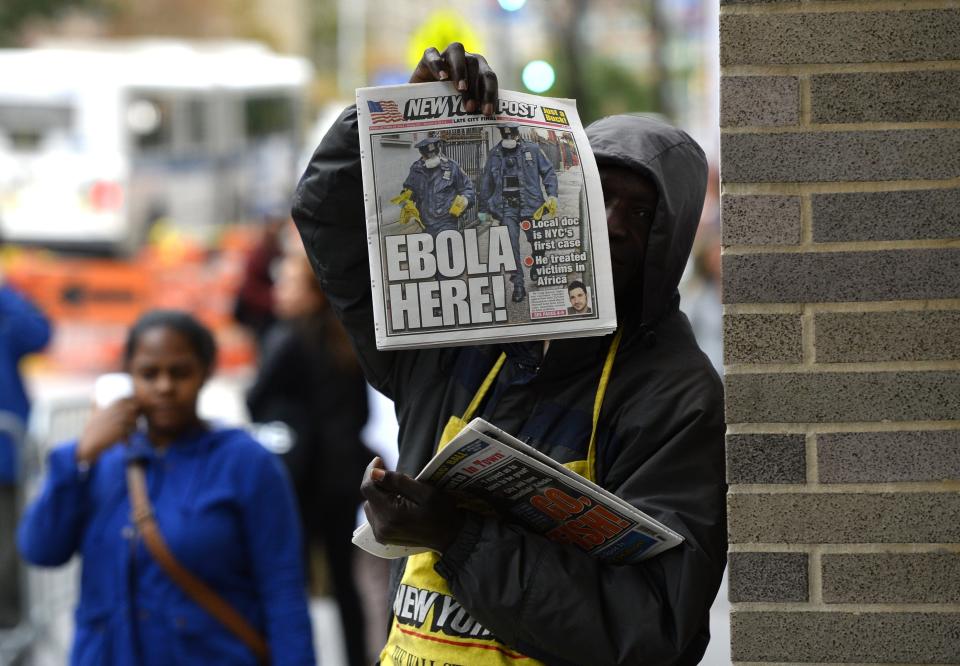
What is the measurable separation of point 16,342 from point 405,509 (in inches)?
181

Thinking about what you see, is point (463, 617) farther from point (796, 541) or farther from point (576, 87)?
point (576, 87)

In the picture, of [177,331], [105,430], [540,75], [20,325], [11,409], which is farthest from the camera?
[20,325]

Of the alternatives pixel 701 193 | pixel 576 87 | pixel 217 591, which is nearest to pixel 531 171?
pixel 701 193

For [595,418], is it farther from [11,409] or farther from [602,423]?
[11,409]

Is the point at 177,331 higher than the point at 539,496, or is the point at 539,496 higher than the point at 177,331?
the point at 177,331

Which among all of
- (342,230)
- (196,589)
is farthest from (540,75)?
(342,230)

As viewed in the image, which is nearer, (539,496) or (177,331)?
(539,496)

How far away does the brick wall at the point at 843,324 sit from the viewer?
2.29 m

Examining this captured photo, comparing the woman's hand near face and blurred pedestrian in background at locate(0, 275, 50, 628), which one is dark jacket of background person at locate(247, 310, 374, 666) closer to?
blurred pedestrian in background at locate(0, 275, 50, 628)

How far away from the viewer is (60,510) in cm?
396

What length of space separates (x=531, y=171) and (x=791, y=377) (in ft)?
1.70

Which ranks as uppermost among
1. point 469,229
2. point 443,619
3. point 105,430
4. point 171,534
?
point 469,229

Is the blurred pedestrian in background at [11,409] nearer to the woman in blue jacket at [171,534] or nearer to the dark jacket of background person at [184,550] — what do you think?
the woman in blue jacket at [171,534]

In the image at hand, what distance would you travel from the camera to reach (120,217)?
21.0m
